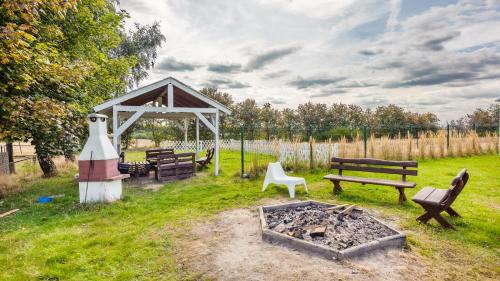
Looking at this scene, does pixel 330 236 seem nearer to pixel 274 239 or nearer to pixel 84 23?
pixel 274 239

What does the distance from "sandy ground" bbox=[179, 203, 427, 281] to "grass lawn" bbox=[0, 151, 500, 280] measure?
0.22m

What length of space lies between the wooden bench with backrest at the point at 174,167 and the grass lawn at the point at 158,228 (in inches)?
34.3

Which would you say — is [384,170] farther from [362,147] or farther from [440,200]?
[362,147]

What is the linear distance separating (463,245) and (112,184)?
6900 millimetres

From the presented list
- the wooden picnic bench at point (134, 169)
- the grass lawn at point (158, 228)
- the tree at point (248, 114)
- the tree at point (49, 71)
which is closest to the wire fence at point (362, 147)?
the grass lawn at point (158, 228)

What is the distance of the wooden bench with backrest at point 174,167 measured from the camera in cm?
Answer: 960

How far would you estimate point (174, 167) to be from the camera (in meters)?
9.88

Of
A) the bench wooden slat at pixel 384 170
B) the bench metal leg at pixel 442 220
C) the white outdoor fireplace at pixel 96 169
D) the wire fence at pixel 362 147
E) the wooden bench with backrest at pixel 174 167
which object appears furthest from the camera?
the wire fence at pixel 362 147

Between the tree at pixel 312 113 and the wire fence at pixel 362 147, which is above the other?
the tree at pixel 312 113

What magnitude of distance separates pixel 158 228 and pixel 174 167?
199 inches

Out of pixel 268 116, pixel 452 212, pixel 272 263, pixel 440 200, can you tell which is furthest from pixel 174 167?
pixel 268 116

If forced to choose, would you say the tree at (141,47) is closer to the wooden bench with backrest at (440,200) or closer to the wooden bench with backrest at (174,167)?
the wooden bench with backrest at (174,167)

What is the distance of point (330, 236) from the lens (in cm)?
409

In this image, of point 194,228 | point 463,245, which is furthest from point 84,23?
point 463,245
